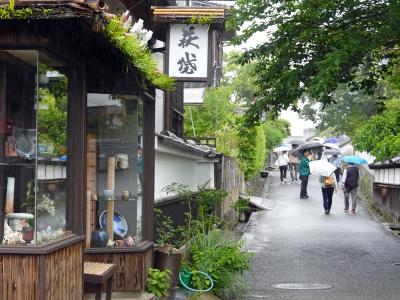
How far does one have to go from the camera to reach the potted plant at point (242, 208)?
82.5 feet

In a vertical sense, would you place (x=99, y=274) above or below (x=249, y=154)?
below

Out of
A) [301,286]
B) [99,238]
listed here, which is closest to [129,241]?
[99,238]

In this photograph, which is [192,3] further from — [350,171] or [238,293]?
[238,293]

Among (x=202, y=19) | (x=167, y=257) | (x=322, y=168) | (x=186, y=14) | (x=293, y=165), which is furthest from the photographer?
(x=293, y=165)

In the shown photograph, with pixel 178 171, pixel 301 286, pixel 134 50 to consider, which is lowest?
pixel 301 286

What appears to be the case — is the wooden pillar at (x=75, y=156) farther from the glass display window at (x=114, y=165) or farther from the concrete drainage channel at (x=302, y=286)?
the concrete drainage channel at (x=302, y=286)

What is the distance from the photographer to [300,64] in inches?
574

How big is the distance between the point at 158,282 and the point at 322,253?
7.97 meters

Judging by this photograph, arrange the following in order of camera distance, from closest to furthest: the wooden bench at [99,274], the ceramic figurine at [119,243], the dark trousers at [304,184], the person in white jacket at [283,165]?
the wooden bench at [99,274] < the ceramic figurine at [119,243] < the dark trousers at [304,184] < the person in white jacket at [283,165]

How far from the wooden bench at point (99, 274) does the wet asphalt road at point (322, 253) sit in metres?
3.91

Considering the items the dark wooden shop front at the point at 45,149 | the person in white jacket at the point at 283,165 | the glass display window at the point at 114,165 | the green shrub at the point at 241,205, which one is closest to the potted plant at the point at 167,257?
the glass display window at the point at 114,165

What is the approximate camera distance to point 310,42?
14.6 m

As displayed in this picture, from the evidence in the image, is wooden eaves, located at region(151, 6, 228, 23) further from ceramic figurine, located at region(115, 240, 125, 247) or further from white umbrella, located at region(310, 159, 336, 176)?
white umbrella, located at region(310, 159, 336, 176)

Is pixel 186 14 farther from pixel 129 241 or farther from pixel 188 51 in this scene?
pixel 129 241
